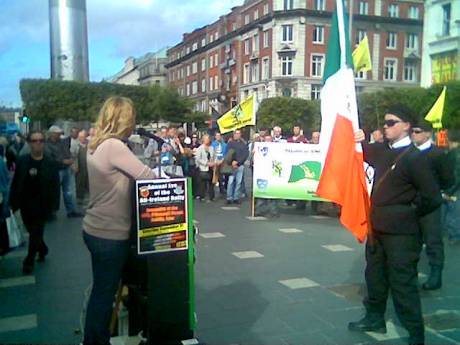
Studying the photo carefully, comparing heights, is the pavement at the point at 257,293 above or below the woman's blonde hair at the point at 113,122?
below

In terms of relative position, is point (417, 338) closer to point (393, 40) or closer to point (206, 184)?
point (206, 184)

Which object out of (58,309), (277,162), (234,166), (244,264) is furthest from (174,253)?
(234,166)

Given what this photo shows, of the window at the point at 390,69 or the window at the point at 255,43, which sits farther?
the window at the point at 390,69

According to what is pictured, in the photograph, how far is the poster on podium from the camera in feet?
10.5

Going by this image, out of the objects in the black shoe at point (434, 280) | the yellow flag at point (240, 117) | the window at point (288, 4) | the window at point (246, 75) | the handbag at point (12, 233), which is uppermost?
the window at point (288, 4)

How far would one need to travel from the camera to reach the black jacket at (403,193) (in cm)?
359

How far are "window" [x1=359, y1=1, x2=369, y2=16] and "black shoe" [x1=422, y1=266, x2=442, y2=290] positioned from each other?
222 feet

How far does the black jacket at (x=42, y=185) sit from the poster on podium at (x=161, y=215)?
3.17m

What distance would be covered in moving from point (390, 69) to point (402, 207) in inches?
2785

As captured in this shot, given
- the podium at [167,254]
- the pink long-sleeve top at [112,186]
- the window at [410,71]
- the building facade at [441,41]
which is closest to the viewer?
the pink long-sleeve top at [112,186]

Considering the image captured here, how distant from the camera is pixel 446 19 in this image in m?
48.6

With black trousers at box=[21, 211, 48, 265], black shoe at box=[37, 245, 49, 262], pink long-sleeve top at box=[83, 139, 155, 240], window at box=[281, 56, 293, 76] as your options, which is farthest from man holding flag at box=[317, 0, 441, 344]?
window at box=[281, 56, 293, 76]

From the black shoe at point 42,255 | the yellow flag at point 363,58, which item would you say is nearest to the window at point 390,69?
the yellow flag at point 363,58

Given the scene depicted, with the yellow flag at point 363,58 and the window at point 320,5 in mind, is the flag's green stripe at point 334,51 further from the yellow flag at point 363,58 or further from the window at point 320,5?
the window at point 320,5
